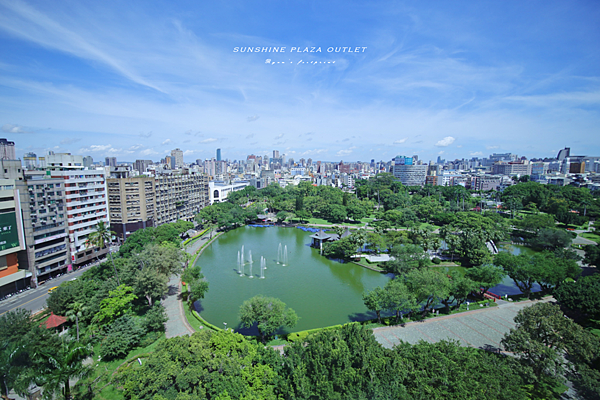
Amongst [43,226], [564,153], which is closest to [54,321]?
[43,226]

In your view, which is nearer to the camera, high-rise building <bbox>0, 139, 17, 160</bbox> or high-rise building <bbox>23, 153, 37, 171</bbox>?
high-rise building <bbox>0, 139, 17, 160</bbox>

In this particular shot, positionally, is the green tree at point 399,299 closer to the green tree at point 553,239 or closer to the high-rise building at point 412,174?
the green tree at point 553,239

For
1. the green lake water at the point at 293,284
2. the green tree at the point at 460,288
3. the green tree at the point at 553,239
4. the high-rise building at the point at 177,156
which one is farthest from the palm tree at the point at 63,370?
the high-rise building at the point at 177,156

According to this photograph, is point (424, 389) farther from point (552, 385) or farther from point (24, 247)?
point (24, 247)

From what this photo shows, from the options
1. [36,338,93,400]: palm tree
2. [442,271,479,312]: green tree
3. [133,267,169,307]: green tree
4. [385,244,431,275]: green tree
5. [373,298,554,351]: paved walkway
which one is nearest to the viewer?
[36,338,93,400]: palm tree

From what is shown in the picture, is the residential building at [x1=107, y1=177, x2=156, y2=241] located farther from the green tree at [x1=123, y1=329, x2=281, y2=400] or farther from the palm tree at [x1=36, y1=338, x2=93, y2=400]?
the palm tree at [x1=36, y1=338, x2=93, y2=400]

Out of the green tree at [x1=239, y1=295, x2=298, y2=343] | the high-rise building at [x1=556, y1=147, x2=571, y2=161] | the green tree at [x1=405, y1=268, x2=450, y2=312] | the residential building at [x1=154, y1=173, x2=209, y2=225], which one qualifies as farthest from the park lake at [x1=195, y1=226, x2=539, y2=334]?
A: the high-rise building at [x1=556, y1=147, x2=571, y2=161]

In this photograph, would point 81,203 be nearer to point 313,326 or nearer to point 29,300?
point 29,300
